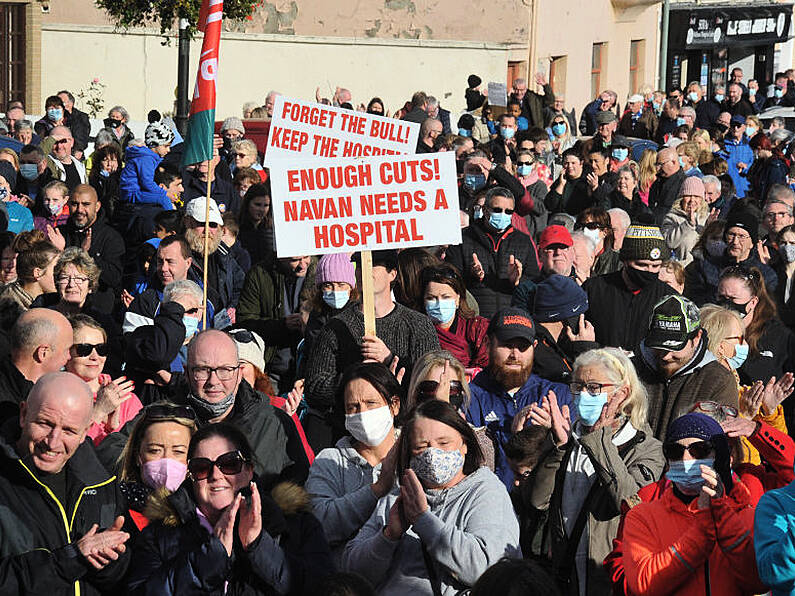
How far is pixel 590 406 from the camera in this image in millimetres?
6703

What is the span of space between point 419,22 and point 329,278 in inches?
1144

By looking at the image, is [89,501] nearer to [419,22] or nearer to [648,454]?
[648,454]

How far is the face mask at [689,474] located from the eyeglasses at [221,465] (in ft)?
5.10

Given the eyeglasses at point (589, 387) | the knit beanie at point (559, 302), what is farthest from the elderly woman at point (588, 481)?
the knit beanie at point (559, 302)

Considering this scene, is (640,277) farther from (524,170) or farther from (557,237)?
(524,170)

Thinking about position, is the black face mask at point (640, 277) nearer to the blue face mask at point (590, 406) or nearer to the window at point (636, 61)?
the blue face mask at point (590, 406)

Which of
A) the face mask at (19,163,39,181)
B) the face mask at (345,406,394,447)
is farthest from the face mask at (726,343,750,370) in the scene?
the face mask at (19,163,39,181)

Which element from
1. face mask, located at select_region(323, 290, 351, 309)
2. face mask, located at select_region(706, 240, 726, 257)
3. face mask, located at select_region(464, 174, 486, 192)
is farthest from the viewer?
face mask, located at select_region(464, 174, 486, 192)

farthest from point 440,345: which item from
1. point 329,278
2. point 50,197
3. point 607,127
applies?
point 607,127

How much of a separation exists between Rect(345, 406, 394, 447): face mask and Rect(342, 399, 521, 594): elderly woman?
0.57 metres

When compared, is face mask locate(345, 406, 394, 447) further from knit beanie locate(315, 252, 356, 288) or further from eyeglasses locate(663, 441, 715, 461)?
knit beanie locate(315, 252, 356, 288)

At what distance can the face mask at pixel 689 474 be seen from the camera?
546 centimetres

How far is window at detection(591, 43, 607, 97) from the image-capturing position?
140 feet

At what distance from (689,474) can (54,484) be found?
2.35 m
